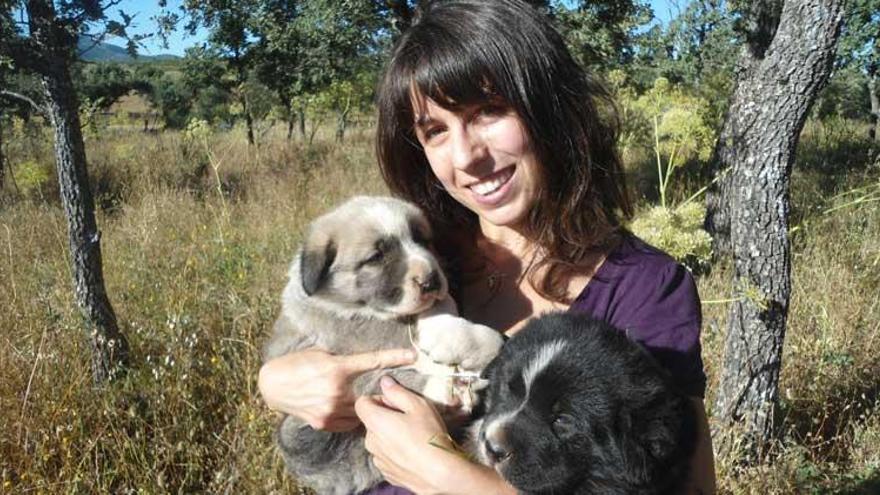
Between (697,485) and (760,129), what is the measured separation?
2.31 m

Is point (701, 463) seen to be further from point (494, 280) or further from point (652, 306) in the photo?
point (494, 280)

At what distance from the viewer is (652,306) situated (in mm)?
1973

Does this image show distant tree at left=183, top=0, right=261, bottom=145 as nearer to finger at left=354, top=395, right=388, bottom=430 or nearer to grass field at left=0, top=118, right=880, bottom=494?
grass field at left=0, top=118, right=880, bottom=494

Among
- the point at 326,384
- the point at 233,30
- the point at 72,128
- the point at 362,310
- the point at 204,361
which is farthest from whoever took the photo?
the point at 233,30

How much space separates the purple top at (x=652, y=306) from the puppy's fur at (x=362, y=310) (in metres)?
0.20

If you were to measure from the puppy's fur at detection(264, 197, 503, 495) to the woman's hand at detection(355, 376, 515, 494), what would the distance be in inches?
5.5

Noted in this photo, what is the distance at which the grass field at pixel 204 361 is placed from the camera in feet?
10.7

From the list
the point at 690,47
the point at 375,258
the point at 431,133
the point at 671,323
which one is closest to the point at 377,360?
the point at 375,258

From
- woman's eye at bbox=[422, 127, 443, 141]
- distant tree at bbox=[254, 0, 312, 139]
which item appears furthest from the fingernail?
distant tree at bbox=[254, 0, 312, 139]

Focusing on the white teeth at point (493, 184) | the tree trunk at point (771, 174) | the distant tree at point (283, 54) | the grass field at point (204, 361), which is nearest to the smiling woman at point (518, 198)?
the white teeth at point (493, 184)

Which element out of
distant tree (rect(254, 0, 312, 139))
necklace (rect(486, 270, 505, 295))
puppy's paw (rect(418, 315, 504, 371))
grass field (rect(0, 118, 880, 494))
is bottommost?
grass field (rect(0, 118, 880, 494))

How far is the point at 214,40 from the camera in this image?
709 inches

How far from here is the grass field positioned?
10.7 ft

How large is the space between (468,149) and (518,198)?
241mm
